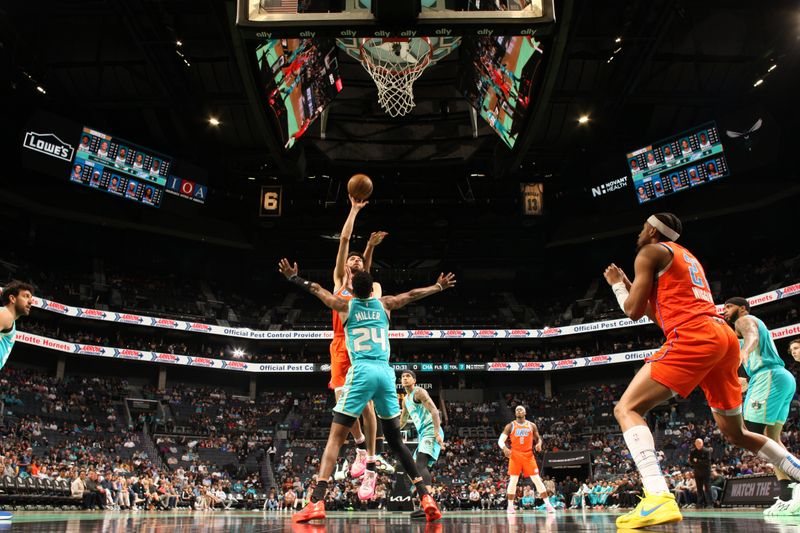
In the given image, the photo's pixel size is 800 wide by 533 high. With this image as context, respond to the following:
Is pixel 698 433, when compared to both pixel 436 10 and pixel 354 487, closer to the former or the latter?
pixel 354 487

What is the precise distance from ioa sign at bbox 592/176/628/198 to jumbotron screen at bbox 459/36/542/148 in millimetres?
15087

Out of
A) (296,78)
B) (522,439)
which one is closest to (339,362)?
(522,439)

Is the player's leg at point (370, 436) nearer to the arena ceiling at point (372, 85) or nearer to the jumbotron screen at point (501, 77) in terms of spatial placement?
the jumbotron screen at point (501, 77)

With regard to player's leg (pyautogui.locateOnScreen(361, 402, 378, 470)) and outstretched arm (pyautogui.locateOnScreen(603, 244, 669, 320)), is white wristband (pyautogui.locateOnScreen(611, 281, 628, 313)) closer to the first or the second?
outstretched arm (pyautogui.locateOnScreen(603, 244, 669, 320))

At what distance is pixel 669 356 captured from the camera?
4.42 meters

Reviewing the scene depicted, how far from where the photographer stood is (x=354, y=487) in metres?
25.7

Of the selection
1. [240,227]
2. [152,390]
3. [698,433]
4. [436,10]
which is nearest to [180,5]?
[436,10]

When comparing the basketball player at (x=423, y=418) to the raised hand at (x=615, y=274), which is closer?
the raised hand at (x=615, y=274)

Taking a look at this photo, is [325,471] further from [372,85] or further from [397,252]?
[397,252]

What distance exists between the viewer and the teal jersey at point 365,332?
608 cm

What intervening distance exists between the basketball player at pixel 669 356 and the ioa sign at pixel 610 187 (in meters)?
27.3

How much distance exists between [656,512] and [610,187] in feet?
94.7

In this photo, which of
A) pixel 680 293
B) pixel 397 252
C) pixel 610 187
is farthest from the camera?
pixel 397 252

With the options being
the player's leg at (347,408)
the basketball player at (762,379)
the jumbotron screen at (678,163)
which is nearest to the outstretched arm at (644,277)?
the player's leg at (347,408)
